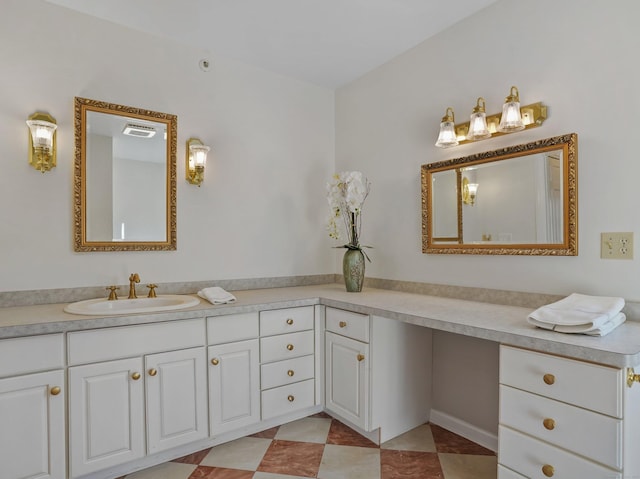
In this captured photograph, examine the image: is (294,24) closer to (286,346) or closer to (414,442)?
(286,346)

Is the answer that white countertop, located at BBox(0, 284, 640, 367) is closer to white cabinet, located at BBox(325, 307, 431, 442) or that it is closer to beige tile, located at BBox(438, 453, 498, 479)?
white cabinet, located at BBox(325, 307, 431, 442)

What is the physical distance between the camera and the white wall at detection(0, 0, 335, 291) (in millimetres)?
1948

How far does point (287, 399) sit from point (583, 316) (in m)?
1.57

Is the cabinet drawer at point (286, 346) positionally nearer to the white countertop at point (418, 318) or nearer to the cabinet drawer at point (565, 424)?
the white countertop at point (418, 318)

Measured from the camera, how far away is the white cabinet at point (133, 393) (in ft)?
5.38

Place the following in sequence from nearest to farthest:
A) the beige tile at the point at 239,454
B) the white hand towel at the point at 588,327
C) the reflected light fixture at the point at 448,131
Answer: the white hand towel at the point at 588,327 < the beige tile at the point at 239,454 < the reflected light fixture at the point at 448,131

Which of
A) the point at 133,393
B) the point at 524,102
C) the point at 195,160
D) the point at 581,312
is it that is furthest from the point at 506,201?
the point at 133,393

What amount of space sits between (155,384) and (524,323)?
1658mm

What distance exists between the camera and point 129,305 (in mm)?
2037

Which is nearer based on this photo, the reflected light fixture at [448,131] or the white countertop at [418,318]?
the white countertop at [418,318]

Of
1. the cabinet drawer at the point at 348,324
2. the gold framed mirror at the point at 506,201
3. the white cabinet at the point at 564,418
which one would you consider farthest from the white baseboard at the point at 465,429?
the gold framed mirror at the point at 506,201

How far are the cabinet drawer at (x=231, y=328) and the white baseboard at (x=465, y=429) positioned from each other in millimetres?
1204

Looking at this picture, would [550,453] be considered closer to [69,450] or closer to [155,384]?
[155,384]

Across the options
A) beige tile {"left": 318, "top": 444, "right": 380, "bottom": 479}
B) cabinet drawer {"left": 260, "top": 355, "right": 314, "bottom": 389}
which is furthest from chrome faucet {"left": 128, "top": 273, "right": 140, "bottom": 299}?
beige tile {"left": 318, "top": 444, "right": 380, "bottom": 479}
